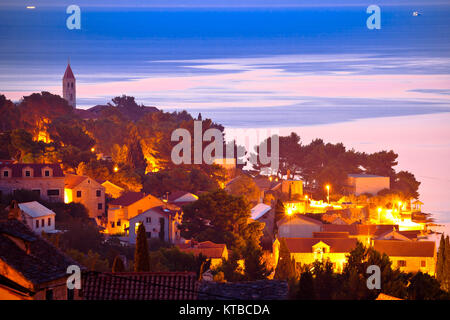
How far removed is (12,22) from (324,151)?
31338 mm

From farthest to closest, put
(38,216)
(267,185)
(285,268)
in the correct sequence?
(267,185) < (38,216) < (285,268)

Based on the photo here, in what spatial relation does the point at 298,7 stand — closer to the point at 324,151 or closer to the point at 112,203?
the point at 324,151

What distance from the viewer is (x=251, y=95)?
7231cm

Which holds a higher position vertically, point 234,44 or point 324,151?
point 234,44

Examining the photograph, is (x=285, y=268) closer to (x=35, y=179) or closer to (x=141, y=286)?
(x=141, y=286)

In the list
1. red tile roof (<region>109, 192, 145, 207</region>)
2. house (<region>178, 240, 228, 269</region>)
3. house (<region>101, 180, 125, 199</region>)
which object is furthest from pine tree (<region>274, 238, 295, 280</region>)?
house (<region>101, 180, 125, 199</region>)

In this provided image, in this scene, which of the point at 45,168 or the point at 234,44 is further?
the point at 234,44

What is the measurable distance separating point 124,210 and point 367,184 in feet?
70.8

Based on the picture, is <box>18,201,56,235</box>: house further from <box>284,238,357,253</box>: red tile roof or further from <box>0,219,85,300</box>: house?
<box>0,219,85,300</box>: house

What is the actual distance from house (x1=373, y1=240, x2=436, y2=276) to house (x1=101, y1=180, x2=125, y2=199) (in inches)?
506

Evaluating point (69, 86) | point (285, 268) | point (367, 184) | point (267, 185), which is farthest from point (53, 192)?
point (69, 86)

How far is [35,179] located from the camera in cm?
3312

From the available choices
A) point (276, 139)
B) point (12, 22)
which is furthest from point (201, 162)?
point (12, 22)

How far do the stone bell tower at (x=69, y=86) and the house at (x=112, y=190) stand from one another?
3108 centimetres
